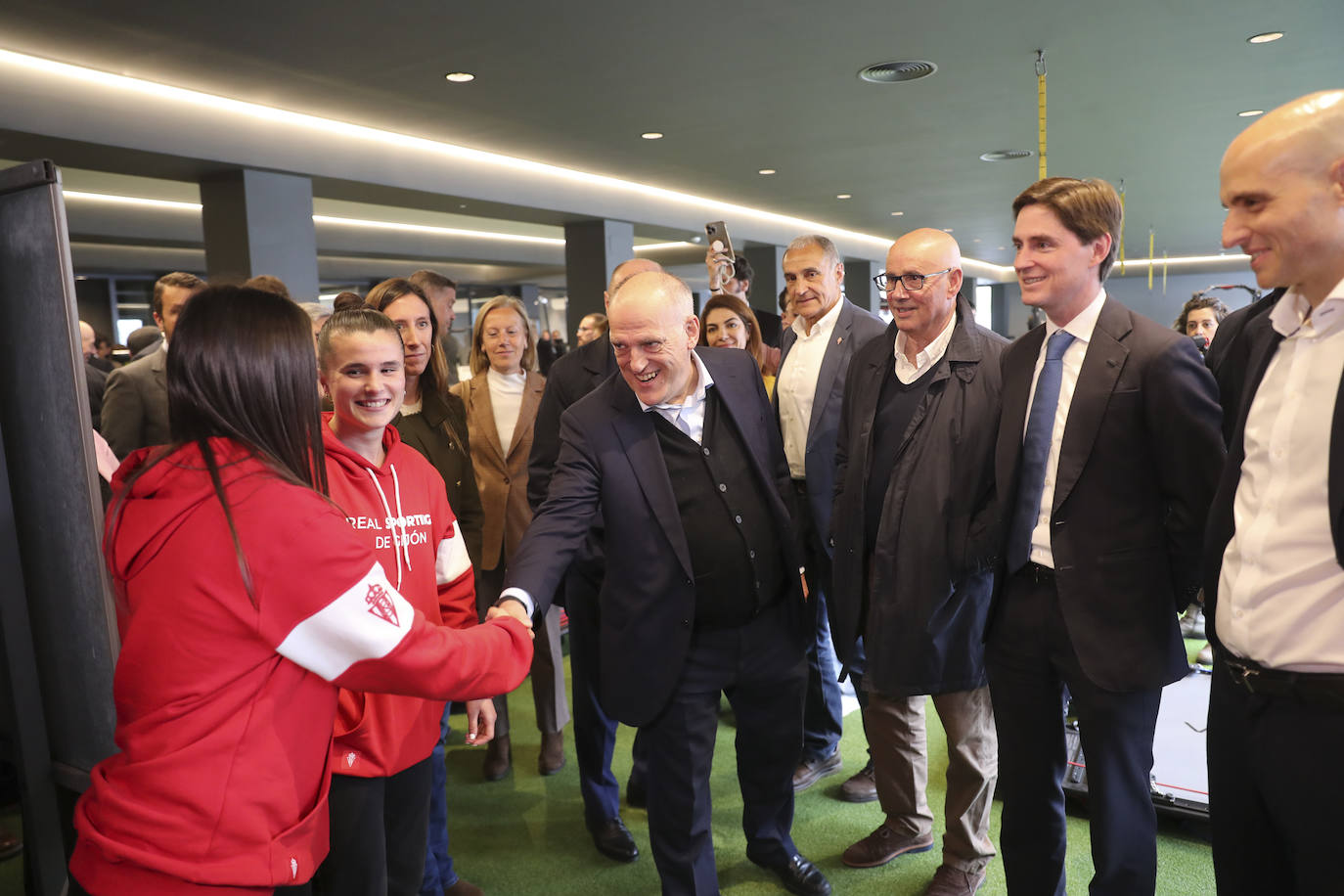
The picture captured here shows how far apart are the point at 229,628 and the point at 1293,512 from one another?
160cm

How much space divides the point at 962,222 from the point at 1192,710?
1155 cm

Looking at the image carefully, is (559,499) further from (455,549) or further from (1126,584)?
(1126,584)

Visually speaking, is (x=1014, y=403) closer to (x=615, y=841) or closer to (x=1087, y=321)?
(x=1087, y=321)

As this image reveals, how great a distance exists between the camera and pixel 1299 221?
4.27 feet

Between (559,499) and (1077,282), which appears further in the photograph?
(559,499)

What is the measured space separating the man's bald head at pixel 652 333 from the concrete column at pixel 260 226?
195 inches

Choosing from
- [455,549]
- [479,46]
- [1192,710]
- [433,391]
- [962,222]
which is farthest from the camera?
[962,222]

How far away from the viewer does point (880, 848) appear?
2.72m

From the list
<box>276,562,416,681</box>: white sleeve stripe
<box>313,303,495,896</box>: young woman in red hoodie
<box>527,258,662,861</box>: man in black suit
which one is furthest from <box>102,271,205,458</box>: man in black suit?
<box>276,562,416,681</box>: white sleeve stripe

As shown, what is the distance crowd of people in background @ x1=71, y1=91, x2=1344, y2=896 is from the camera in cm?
125

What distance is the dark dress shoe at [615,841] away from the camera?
9.30 feet

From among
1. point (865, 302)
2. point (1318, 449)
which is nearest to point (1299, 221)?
point (1318, 449)

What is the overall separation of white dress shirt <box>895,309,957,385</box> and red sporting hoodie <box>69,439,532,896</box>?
5.50ft

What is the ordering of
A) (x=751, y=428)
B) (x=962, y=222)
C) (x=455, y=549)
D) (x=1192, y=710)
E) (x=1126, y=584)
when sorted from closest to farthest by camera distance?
1. (x=1126, y=584)
2. (x=455, y=549)
3. (x=751, y=428)
4. (x=1192, y=710)
5. (x=962, y=222)
